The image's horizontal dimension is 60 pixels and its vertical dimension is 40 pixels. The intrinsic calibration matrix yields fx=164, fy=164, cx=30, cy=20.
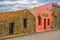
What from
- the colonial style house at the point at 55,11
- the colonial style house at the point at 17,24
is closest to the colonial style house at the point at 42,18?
the colonial style house at the point at 55,11

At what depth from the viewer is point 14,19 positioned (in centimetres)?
2323

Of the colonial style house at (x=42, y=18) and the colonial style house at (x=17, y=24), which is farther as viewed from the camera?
the colonial style house at (x=42, y=18)

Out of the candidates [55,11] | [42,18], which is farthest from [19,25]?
[55,11]

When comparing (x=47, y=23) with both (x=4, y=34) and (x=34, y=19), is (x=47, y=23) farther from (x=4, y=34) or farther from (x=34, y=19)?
(x=4, y=34)

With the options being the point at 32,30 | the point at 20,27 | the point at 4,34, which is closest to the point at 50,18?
the point at 32,30

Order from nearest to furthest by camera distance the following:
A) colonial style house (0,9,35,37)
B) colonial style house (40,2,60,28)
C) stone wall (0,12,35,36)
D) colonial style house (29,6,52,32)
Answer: stone wall (0,12,35,36) → colonial style house (0,9,35,37) → colonial style house (29,6,52,32) → colonial style house (40,2,60,28)

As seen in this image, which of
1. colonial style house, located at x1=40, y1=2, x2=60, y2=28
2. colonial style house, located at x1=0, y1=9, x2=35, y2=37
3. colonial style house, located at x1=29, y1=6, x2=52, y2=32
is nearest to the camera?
colonial style house, located at x1=0, y1=9, x2=35, y2=37

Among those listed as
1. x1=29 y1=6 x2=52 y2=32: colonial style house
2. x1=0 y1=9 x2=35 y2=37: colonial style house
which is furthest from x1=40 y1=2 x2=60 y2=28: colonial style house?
x1=0 y1=9 x2=35 y2=37: colonial style house

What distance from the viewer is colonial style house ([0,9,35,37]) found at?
70.3ft

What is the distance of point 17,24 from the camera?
23891mm

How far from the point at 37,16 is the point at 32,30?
408 cm

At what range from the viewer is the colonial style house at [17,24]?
21.4 metres

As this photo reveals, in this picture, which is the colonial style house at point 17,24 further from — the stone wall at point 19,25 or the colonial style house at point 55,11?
the colonial style house at point 55,11

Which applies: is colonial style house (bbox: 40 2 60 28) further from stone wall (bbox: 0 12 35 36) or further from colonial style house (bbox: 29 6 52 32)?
stone wall (bbox: 0 12 35 36)
